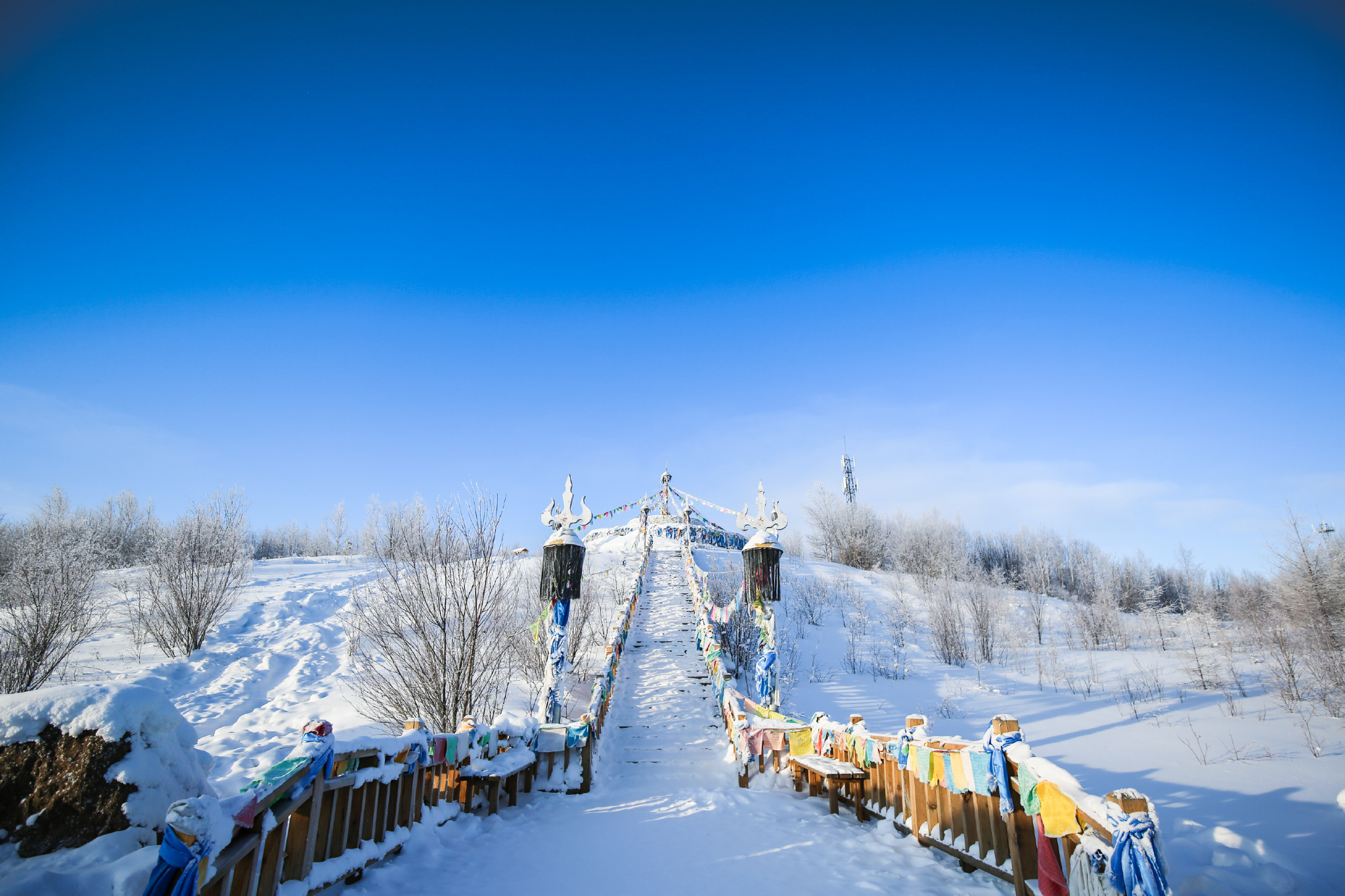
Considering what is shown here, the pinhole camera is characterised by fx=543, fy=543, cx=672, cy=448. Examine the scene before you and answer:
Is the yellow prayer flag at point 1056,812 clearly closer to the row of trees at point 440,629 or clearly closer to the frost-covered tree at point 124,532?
the row of trees at point 440,629

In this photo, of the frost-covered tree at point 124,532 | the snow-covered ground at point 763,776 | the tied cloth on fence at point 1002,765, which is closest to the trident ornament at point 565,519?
the snow-covered ground at point 763,776

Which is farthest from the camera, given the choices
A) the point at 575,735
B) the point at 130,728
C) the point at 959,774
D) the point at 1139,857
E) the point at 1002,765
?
the point at 575,735

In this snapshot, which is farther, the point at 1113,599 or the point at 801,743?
the point at 1113,599

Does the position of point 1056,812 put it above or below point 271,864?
above

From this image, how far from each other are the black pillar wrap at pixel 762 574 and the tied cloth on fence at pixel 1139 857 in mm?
8772

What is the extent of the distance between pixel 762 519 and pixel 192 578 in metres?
17.3

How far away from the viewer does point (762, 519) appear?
1220cm

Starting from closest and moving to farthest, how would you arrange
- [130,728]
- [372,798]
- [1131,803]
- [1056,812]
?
[1131,803], [130,728], [1056,812], [372,798]

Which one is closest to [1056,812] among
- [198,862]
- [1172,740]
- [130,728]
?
[198,862]

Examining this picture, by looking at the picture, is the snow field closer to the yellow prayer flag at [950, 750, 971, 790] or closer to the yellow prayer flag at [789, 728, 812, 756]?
the yellow prayer flag at [789, 728, 812, 756]

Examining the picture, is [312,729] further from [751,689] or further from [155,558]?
[155,558]

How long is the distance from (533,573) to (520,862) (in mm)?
21853

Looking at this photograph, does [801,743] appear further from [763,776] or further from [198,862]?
[198,862]

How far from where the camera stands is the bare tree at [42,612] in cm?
1177
